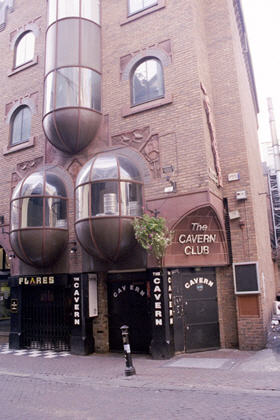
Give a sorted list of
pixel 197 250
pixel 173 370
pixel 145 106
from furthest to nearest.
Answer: pixel 145 106 → pixel 197 250 → pixel 173 370

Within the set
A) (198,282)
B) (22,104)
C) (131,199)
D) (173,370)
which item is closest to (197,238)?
(198,282)

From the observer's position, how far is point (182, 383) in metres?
7.45

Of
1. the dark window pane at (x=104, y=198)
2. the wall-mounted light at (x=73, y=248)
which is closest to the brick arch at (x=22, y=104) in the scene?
the dark window pane at (x=104, y=198)

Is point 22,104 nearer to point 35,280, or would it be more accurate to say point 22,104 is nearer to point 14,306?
point 35,280

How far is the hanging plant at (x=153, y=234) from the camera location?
32.2 feet

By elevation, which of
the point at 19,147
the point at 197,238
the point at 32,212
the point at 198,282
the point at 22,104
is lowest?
the point at 198,282

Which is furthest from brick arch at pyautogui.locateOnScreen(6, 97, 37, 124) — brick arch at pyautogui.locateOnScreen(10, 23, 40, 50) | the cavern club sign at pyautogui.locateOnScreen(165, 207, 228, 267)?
the cavern club sign at pyautogui.locateOnScreen(165, 207, 228, 267)

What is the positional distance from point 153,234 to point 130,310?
2.93 m

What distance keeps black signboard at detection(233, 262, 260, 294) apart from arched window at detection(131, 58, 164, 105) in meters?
5.79

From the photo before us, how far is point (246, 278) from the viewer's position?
A: 10.7 meters

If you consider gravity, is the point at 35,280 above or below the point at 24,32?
below

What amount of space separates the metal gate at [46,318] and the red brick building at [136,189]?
46 mm

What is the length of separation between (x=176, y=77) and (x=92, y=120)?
3039mm

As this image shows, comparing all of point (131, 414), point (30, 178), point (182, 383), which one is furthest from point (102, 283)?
point (131, 414)
